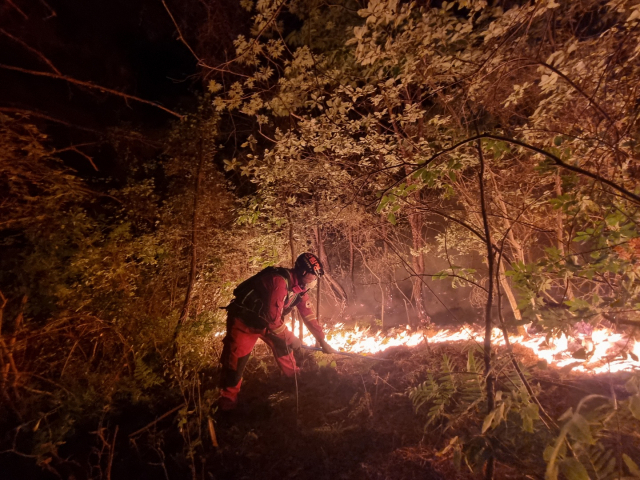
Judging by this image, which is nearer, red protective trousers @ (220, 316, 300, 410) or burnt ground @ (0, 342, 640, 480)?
burnt ground @ (0, 342, 640, 480)

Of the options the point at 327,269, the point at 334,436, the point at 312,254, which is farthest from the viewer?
the point at 327,269

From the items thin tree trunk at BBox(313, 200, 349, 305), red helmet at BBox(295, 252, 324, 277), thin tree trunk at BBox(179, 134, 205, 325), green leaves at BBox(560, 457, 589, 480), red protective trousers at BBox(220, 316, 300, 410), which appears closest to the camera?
green leaves at BBox(560, 457, 589, 480)

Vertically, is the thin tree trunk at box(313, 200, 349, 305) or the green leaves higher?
the thin tree trunk at box(313, 200, 349, 305)

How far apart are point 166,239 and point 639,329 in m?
5.87

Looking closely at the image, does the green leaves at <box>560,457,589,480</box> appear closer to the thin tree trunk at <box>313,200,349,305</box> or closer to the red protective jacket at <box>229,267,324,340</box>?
the red protective jacket at <box>229,267,324,340</box>

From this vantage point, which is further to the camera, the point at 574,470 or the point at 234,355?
the point at 234,355

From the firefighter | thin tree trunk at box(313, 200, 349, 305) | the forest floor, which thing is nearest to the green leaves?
Answer: the forest floor

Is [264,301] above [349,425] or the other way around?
above

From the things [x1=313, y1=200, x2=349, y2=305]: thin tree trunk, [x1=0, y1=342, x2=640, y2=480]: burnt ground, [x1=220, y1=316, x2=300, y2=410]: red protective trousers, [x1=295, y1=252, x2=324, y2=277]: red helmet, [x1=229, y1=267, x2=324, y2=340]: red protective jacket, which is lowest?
[x1=0, y1=342, x2=640, y2=480]: burnt ground

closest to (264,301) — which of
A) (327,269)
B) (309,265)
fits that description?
(309,265)

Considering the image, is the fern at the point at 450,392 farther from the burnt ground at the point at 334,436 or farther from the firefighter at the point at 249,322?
the firefighter at the point at 249,322

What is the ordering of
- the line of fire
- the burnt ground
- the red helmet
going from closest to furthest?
the line of fire → the burnt ground → the red helmet

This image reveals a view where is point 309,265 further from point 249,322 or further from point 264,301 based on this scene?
point 249,322

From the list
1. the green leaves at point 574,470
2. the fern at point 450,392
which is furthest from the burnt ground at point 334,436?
the green leaves at point 574,470
